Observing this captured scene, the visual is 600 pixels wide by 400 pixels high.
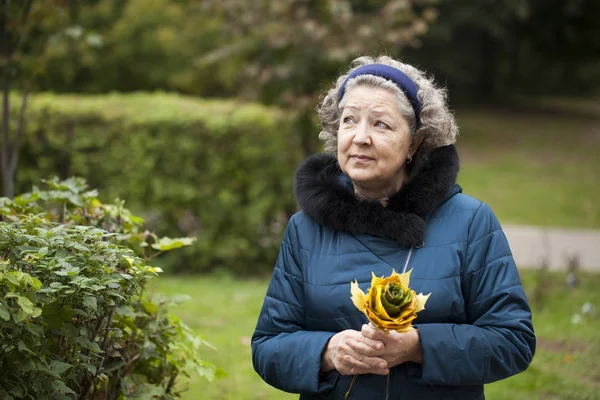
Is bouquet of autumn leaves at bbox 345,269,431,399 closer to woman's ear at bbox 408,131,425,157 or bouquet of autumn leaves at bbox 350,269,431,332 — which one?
bouquet of autumn leaves at bbox 350,269,431,332

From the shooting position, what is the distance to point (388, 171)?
9.54ft

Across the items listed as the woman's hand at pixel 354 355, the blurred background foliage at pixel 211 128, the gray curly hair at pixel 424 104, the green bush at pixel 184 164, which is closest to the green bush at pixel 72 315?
the woman's hand at pixel 354 355

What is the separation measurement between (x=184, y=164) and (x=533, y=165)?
39.5 ft

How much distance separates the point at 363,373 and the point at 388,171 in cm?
70

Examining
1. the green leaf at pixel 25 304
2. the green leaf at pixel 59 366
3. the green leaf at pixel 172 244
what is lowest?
the green leaf at pixel 59 366

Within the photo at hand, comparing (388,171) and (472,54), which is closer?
(388,171)

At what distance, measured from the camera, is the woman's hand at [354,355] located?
2.55 meters

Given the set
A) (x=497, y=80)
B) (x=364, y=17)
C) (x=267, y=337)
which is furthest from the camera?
(x=497, y=80)

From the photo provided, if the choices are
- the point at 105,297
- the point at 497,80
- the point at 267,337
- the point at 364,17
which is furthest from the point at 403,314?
the point at 497,80

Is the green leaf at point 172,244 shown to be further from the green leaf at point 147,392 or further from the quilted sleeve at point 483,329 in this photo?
the quilted sleeve at point 483,329

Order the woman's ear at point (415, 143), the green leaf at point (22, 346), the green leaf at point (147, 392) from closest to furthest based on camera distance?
1. the green leaf at point (22, 346)
2. the woman's ear at point (415, 143)
3. the green leaf at point (147, 392)

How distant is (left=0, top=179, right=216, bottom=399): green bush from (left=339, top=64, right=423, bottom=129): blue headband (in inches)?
40.0

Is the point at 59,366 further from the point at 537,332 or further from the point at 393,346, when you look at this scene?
the point at 537,332

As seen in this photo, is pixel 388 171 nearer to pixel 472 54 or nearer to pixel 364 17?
pixel 364 17
